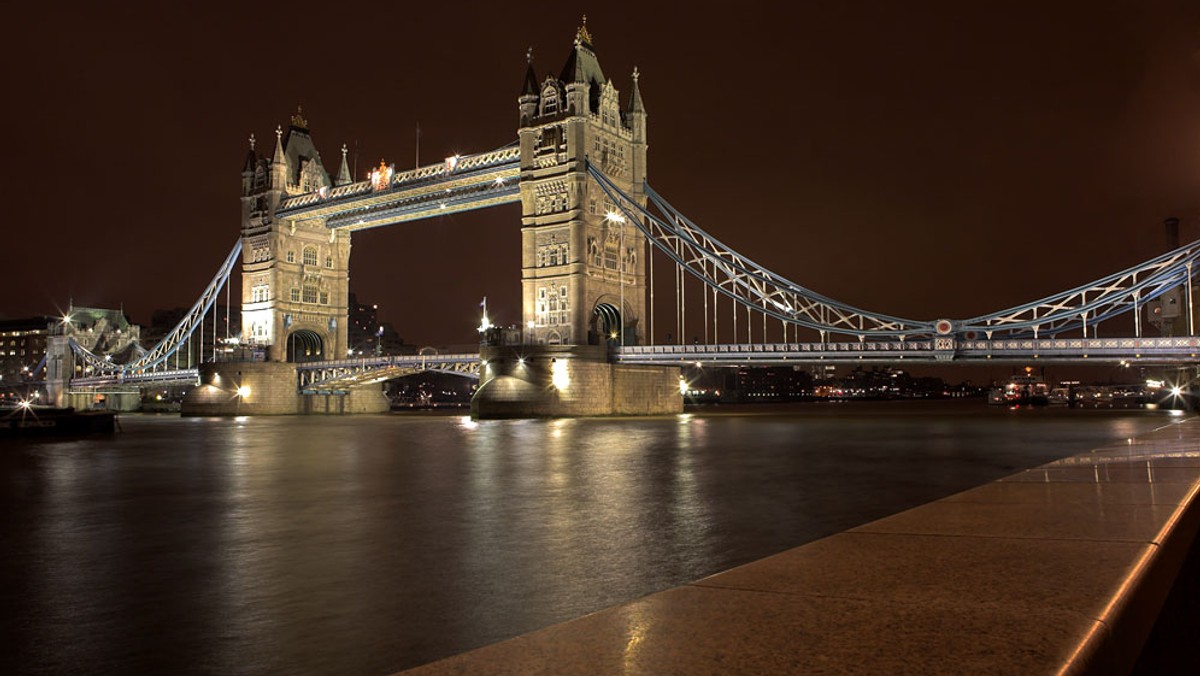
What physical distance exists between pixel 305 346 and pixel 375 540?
69120 mm

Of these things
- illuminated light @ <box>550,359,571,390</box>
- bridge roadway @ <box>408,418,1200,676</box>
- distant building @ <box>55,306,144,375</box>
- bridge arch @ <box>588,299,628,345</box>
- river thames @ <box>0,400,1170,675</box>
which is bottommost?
river thames @ <box>0,400,1170,675</box>

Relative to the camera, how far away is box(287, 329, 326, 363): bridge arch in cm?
7194

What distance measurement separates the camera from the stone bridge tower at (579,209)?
50.0 metres

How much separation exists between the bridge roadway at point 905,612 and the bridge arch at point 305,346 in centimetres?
7081

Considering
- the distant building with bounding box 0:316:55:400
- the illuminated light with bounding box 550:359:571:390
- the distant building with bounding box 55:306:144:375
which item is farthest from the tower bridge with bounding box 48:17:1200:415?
the distant building with bounding box 0:316:55:400

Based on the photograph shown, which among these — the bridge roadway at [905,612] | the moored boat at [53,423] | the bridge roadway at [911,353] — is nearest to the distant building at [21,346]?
the bridge roadway at [911,353]

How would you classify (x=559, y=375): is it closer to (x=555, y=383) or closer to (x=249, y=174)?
(x=555, y=383)

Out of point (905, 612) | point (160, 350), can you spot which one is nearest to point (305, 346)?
point (160, 350)

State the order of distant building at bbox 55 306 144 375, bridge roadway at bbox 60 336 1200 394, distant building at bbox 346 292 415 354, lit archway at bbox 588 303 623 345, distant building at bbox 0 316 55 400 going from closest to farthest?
bridge roadway at bbox 60 336 1200 394
lit archway at bbox 588 303 623 345
distant building at bbox 55 306 144 375
distant building at bbox 0 316 55 400
distant building at bbox 346 292 415 354

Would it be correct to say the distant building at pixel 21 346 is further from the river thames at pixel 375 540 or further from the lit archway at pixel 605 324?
the river thames at pixel 375 540

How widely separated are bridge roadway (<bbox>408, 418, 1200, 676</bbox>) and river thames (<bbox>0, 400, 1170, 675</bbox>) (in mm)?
2345

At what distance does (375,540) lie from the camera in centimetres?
916

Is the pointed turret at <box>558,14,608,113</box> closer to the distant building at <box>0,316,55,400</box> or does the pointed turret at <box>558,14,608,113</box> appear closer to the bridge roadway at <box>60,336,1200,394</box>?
the bridge roadway at <box>60,336,1200,394</box>

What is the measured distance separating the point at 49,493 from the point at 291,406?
53.9 meters
